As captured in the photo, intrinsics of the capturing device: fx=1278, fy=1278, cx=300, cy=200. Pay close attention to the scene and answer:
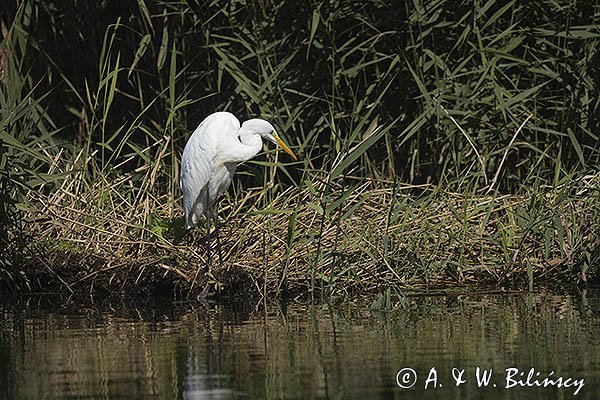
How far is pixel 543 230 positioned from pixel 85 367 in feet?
9.78

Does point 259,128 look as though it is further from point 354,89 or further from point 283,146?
point 354,89

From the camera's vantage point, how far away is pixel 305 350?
16.0ft

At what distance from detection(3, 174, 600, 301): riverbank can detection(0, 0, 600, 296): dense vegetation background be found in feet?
0.54

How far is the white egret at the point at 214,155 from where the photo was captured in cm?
698

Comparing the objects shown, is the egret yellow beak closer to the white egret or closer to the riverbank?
the white egret

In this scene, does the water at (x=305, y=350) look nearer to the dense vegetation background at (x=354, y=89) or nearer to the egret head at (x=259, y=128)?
the egret head at (x=259, y=128)

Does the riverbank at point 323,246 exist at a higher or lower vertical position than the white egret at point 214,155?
lower

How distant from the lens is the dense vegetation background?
294 inches

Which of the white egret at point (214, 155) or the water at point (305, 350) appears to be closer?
the water at point (305, 350)

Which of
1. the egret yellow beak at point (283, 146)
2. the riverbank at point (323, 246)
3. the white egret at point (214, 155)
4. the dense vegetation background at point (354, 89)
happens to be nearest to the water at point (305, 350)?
the riverbank at point (323, 246)

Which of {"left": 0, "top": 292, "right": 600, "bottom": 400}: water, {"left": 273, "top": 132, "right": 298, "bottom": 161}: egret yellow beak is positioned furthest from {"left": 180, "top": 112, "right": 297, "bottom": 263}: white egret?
→ {"left": 0, "top": 292, "right": 600, "bottom": 400}: water

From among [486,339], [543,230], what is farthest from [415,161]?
[486,339]

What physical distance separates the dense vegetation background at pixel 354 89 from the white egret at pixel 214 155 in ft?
0.85

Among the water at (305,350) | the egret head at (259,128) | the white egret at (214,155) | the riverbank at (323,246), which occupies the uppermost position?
the egret head at (259,128)
